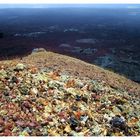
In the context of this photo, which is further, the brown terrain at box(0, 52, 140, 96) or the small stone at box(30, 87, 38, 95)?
the brown terrain at box(0, 52, 140, 96)

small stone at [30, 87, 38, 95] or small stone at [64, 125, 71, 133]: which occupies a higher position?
small stone at [30, 87, 38, 95]

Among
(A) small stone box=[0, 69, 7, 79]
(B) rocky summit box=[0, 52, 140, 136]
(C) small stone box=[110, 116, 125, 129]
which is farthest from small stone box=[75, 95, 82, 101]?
(A) small stone box=[0, 69, 7, 79]

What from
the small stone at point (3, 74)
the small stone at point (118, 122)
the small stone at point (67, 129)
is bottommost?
the small stone at point (118, 122)

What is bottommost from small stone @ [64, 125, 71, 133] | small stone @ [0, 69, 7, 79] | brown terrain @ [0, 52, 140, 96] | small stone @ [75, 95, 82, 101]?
brown terrain @ [0, 52, 140, 96]

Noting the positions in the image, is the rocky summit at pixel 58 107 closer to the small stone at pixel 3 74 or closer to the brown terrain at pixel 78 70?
the small stone at pixel 3 74

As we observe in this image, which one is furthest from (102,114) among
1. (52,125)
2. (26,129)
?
(26,129)

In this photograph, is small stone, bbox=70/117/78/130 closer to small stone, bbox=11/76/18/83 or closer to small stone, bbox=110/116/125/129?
small stone, bbox=110/116/125/129

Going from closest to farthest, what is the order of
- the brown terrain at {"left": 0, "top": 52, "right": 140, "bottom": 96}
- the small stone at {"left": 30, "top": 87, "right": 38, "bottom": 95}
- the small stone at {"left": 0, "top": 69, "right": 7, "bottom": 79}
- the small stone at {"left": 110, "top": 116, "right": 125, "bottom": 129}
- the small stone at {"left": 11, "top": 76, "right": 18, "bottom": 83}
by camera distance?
1. the small stone at {"left": 110, "top": 116, "right": 125, "bottom": 129}
2. the small stone at {"left": 30, "top": 87, "right": 38, "bottom": 95}
3. the small stone at {"left": 11, "top": 76, "right": 18, "bottom": 83}
4. the small stone at {"left": 0, "top": 69, "right": 7, "bottom": 79}
5. the brown terrain at {"left": 0, "top": 52, "right": 140, "bottom": 96}

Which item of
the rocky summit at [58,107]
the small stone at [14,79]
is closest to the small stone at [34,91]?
the rocky summit at [58,107]
